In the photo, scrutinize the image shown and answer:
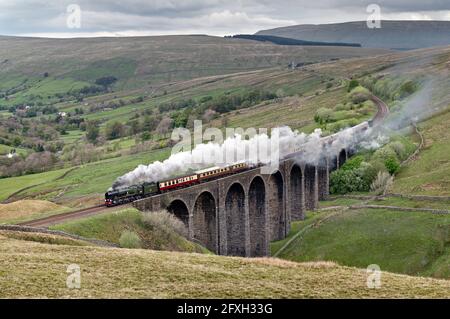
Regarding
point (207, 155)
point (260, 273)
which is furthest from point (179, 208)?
point (260, 273)

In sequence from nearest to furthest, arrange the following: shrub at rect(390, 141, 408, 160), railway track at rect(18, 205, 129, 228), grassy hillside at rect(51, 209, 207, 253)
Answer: grassy hillside at rect(51, 209, 207, 253)
railway track at rect(18, 205, 129, 228)
shrub at rect(390, 141, 408, 160)

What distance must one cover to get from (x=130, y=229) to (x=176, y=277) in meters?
18.6

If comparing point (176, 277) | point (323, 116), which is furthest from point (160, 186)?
point (323, 116)

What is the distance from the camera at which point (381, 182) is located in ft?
304

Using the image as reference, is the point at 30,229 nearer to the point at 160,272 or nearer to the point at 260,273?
the point at 160,272

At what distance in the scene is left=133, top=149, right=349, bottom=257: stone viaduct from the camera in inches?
2336

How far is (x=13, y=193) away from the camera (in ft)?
365

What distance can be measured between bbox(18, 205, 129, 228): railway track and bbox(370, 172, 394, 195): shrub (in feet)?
167

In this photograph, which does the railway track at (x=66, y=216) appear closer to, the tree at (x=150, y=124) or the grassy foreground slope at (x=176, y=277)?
the grassy foreground slope at (x=176, y=277)

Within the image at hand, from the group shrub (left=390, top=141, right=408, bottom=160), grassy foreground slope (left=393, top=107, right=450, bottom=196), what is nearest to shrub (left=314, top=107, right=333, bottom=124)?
grassy foreground slope (left=393, top=107, right=450, bottom=196)

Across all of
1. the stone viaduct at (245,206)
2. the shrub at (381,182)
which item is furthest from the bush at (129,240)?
the shrub at (381,182)

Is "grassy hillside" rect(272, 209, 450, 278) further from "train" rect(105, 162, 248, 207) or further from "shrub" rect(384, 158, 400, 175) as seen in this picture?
"train" rect(105, 162, 248, 207)

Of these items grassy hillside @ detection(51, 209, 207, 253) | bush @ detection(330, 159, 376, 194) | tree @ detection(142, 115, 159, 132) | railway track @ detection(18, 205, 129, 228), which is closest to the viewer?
grassy hillside @ detection(51, 209, 207, 253)

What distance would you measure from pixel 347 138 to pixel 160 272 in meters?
84.4
